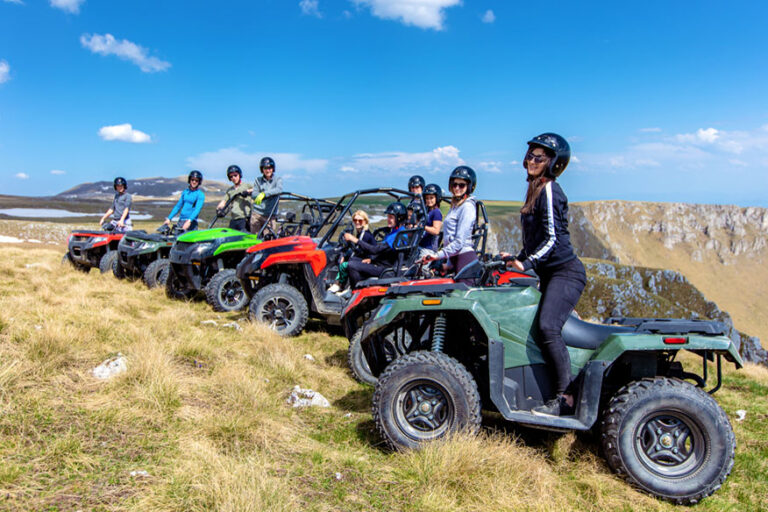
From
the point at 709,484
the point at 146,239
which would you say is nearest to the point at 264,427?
the point at 709,484

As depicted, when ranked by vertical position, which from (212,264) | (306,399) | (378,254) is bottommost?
(306,399)

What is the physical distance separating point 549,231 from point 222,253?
7371mm

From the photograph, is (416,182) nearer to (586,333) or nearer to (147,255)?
(147,255)

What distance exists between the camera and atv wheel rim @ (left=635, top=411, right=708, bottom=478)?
346 cm

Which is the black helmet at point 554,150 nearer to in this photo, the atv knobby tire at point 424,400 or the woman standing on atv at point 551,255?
the woman standing on atv at point 551,255

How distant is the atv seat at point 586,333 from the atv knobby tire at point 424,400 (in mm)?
843

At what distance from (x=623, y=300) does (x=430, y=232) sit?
54.8m

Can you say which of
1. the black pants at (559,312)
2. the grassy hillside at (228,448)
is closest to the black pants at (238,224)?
the grassy hillside at (228,448)

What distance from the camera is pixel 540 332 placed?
379 cm

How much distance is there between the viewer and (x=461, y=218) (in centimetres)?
594

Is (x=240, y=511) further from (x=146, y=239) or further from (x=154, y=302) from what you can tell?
(x=146, y=239)

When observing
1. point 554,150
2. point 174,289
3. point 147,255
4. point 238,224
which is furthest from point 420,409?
point 147,255

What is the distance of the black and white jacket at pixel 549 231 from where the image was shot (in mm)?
3799

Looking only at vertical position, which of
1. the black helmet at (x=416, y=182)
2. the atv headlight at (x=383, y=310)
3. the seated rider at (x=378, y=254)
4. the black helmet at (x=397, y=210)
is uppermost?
the black helmet at (x=416, y=182)
